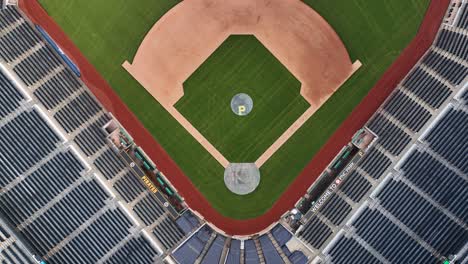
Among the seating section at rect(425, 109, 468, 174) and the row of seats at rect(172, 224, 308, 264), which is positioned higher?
the seating section at rect(425, 109, 468, 174)

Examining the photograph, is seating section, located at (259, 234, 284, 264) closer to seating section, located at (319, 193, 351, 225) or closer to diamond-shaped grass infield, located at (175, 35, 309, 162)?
seating section, located at (319, 193, 351, 225)

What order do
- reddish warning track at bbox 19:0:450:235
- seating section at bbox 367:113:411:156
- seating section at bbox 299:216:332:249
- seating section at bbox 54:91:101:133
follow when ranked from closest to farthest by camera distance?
seating section at bbox 367:113:411:156 < seating section at bbox 54:91:101:133 < seating section at bbox 299:216:332:249 < reddish warning track at bbox 19:0:450:235

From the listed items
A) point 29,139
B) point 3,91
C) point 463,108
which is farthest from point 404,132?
point 3,91

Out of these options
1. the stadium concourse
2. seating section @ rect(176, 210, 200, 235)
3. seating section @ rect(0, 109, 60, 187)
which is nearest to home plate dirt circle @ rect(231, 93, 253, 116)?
the stadium concourse

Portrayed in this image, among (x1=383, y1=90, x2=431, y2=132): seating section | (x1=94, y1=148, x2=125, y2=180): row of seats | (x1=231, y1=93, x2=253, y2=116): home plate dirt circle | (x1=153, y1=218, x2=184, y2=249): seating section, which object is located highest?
(x1=383, y1=90, x2=431, y2=132): seating section

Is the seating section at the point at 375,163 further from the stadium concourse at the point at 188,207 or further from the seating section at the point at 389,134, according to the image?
the seating section at the point at 389,134

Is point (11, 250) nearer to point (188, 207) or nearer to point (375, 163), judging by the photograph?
point (188, 207)

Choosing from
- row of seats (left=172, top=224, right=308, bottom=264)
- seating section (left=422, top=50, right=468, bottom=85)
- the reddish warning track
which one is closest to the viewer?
seating section (left=422, top=50, right=468, bottom=85)
